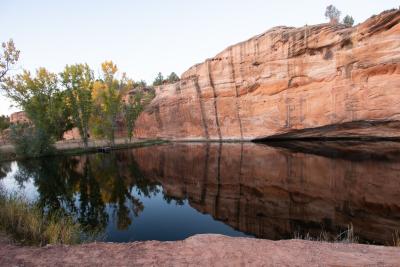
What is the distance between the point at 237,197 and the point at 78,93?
30318 mm

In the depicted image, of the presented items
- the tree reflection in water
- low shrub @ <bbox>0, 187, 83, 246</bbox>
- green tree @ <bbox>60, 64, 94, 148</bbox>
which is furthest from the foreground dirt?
green tree @ <bbox>60, 64, 94, 148</bbox>

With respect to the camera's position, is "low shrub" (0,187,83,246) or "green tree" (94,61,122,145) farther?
"green tree" (94,61,122,145)

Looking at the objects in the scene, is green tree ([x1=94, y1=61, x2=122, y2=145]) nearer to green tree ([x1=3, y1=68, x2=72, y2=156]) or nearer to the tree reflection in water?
green tree ([x1=3, y1=68, x2=72, y2=156])

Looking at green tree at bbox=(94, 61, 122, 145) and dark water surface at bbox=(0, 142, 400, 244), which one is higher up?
green tree at bbox=(94, 61, 122, 145)

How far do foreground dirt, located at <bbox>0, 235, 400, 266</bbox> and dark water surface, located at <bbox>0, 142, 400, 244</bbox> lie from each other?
2539 millimetres

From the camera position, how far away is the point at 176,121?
4619 centimetres

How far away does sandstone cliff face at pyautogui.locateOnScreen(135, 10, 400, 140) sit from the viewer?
2469 centimetres

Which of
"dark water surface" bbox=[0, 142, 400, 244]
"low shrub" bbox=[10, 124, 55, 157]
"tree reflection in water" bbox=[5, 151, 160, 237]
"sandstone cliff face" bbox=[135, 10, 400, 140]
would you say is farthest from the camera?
"low shrub" bbox=[10, 124, 55, 157]

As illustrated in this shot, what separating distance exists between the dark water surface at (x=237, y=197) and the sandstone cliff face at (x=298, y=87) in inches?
306

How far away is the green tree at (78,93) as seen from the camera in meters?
34.7

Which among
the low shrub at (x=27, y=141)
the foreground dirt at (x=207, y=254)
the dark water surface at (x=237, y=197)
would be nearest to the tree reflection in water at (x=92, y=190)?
the dark water surface at (x=237, y=197)

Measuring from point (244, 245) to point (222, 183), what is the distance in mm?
9072

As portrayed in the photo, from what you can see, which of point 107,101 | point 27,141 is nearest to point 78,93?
point 107,101

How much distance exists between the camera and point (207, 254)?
5.25m
